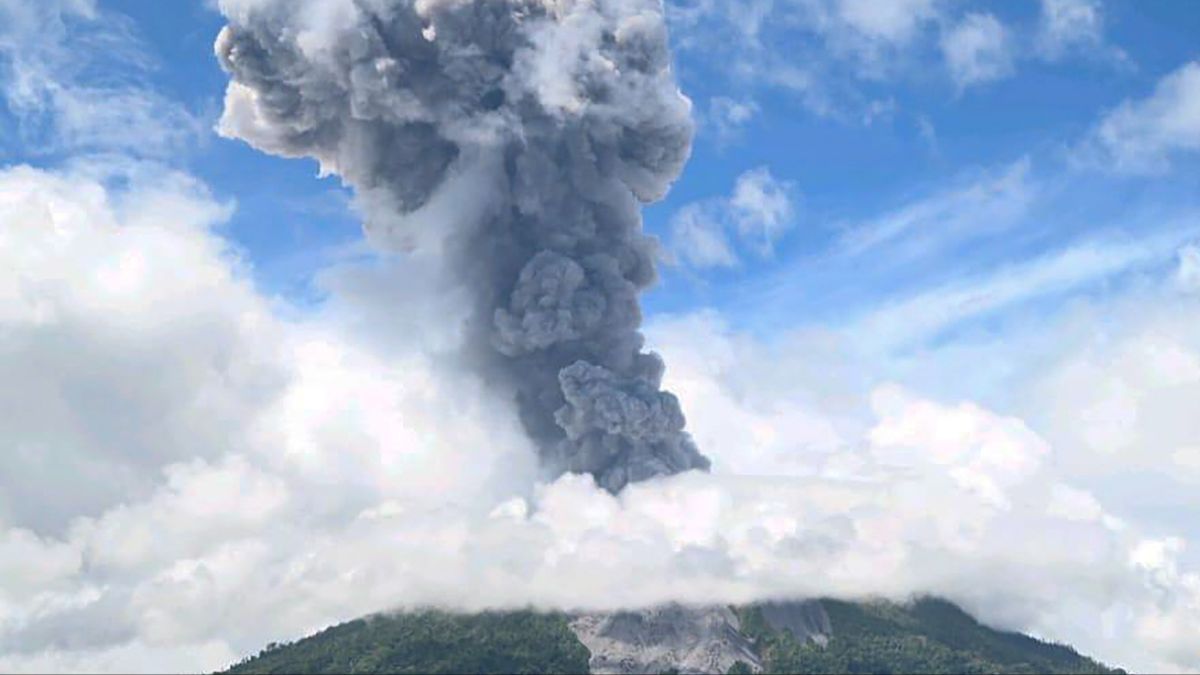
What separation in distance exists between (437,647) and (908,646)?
65.5m

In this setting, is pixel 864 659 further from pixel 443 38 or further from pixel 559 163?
pixel 443 38

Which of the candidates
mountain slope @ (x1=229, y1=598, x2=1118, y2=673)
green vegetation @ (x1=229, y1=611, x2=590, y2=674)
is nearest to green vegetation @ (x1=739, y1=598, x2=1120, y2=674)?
mountain slope @ (x1=229, y1=598, x2=1118, y2=673)

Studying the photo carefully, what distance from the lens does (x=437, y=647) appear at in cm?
14150

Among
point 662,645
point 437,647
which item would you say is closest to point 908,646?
point 662,645

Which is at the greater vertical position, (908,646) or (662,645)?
(908,646)

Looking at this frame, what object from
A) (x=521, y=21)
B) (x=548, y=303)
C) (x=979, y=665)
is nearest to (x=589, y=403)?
(x=548, y=303)

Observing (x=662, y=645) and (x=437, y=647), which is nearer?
(x=662, y=645)

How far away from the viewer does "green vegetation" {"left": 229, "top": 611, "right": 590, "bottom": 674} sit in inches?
5246

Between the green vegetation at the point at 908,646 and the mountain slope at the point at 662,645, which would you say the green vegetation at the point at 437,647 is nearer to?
the mountain slope at the point at 662,645

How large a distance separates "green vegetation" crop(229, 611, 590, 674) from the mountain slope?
0.21 metres

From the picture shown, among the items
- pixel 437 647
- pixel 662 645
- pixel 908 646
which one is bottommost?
pixel 662 645

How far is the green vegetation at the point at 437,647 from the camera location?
133 m

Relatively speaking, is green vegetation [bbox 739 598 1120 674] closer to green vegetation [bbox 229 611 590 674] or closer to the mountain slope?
the mountain slope

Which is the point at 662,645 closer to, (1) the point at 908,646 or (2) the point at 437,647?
(2) the point at 437,647
